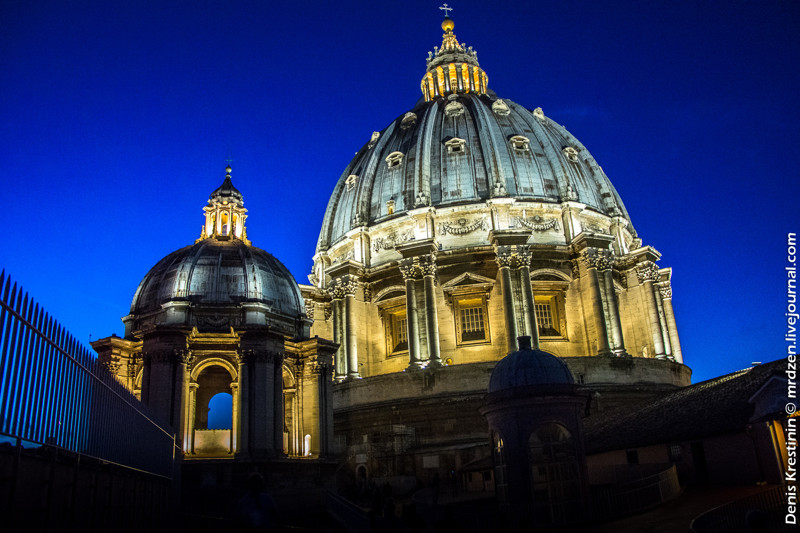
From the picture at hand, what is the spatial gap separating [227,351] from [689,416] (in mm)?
21625

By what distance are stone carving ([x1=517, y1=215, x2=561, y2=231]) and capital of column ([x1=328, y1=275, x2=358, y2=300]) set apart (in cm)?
1328

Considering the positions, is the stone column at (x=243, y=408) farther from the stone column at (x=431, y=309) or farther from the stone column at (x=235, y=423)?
the stone column at (x=431, y=309)

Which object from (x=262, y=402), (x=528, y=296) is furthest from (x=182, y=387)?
(x=528, y=296)

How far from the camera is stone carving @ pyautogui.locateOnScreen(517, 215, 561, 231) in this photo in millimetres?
48750

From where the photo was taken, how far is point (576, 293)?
1825 inches

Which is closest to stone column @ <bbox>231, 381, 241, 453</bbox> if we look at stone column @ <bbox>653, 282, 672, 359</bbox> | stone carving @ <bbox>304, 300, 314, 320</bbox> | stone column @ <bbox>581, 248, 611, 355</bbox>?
stone carving @ <bbox>304, 300, 314, 320</bbox>

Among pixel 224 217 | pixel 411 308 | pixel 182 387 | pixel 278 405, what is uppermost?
pixel 224 217

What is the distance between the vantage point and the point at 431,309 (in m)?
43.8

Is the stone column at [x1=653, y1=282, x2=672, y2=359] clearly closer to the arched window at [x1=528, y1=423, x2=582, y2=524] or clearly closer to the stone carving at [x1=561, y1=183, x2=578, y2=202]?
the stone carving at [x1=561, y1=183, x2=578, y2=202]

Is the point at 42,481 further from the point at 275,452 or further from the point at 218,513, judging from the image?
the point at 275,452

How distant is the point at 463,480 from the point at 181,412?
1377 cm

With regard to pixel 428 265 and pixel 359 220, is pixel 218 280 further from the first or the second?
pixel 359 220

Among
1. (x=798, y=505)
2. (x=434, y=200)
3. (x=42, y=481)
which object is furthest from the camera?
(x=434, y=200)

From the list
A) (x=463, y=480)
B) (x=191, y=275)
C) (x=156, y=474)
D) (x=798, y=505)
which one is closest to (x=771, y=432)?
(x=798, y=505)
